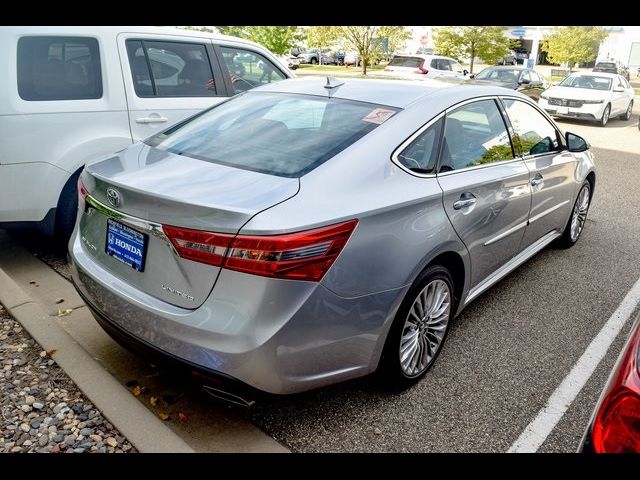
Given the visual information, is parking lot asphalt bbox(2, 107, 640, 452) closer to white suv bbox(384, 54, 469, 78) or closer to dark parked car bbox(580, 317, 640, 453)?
dark parked car bbox(580, 317, 640, 453)

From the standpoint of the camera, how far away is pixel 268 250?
201 centimetres

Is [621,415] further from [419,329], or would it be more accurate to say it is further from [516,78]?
[516,78]

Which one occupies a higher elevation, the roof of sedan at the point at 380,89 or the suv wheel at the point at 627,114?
the roof of sedan at the point at 380,89

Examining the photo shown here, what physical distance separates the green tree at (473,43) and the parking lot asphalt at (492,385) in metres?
26.5

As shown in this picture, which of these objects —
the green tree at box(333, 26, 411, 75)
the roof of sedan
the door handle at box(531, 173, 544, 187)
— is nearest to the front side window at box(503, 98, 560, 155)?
the door handle at box(531, 173, 544, 187)

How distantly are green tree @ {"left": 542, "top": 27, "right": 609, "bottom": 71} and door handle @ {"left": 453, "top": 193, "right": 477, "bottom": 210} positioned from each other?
114 ft

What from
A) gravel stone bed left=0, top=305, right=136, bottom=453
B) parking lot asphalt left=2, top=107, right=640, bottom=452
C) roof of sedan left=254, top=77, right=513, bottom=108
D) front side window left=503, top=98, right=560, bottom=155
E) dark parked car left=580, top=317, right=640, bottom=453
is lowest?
parking lot asphalt left=2, top=107, right=640, bottom=452

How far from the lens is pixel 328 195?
7.38 feet

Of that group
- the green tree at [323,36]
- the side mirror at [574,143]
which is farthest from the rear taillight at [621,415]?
the green tree at [323,36]

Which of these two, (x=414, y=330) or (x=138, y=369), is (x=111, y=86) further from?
(x=414, y=330)

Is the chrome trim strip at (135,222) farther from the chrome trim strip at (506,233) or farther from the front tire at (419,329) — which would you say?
the chrome trim strip at (506,233)

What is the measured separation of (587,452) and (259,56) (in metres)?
4.89

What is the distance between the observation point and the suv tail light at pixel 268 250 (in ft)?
6.62

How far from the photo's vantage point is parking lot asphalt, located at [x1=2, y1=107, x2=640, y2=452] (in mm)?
2535
